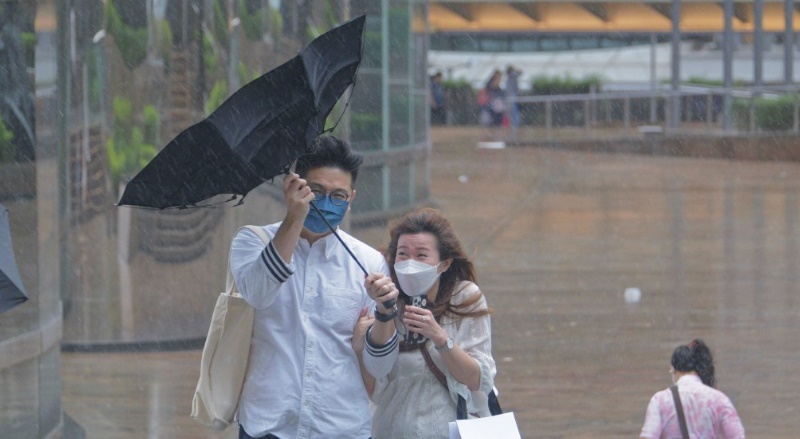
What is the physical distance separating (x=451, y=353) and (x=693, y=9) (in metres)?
46.2

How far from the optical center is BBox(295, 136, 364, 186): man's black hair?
156 inches

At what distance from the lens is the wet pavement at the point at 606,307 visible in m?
7.79

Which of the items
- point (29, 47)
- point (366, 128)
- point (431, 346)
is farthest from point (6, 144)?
point (366, 128)

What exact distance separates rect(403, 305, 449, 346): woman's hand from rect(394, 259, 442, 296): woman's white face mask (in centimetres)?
11

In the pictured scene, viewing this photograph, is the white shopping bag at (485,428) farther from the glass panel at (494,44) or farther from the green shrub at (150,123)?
the glass panel at (494,44)

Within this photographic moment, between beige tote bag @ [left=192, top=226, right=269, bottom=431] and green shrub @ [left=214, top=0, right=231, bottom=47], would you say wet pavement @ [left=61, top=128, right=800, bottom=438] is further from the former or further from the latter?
green shrub @ [left=214, top=0, right=231, bottom=47]

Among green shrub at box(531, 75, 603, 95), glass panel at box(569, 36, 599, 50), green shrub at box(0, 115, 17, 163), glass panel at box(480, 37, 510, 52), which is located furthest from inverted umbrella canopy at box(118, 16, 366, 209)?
glass panel at box(569, 36, 599, 50)

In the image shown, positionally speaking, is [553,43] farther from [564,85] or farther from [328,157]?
[328,157]

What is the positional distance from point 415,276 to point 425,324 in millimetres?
168

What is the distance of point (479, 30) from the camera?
5053 centimetres

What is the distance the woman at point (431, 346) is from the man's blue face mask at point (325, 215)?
237 mm

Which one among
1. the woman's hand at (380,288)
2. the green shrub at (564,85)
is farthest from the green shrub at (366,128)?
the green shrub at (564,85)

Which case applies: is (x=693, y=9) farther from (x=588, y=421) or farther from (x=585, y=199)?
(x=588, y=421)

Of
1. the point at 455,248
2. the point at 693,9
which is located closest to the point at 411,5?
the point at 455,248
